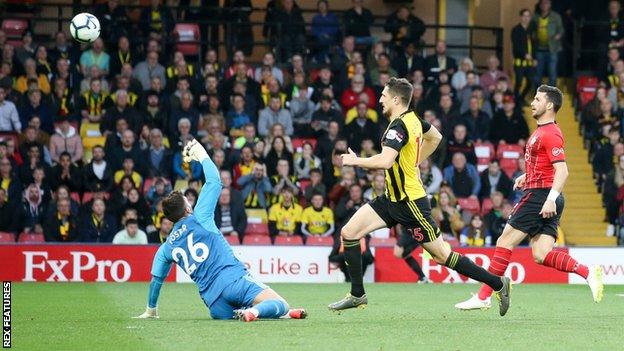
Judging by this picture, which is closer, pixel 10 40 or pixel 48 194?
pixel 48 194

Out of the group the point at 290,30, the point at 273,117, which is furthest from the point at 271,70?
the point at 290,30

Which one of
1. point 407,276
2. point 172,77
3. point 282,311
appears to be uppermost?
point 172,77

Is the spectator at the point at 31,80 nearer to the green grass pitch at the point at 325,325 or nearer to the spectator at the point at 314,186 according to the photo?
the spectator at the point at 314,186

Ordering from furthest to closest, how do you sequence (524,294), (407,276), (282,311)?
1. (407,276)
2. (524,294)
3. (282,311)

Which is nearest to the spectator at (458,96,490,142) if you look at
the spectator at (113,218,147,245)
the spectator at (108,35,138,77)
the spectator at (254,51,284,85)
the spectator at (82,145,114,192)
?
the spectator at (254,51,284,85)

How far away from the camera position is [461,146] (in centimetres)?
2330

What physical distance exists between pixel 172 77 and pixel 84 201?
356cm

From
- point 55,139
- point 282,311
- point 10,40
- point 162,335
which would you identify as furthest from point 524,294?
point 10,40

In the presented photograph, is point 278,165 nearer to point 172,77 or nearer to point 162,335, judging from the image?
point 172,77

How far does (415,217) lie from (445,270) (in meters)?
8.89

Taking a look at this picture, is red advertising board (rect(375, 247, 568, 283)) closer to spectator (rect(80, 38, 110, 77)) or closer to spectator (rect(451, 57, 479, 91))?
spectator (rect(451, 57, 479, 91))

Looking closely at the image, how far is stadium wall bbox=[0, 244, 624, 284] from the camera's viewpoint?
19312 millimetres

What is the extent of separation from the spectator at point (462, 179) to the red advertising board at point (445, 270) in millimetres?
2620

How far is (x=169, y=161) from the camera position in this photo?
22.3 metres
